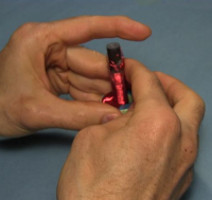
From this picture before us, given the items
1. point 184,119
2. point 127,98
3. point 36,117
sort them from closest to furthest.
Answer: point 184,119, point 36,117, point 127,98

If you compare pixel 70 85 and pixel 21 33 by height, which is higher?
pixel 21 33

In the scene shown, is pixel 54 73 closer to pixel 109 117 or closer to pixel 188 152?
pixel 109 117

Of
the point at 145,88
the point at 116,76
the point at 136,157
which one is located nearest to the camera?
the point at 136,157

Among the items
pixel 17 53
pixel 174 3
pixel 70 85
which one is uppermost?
pixel 174 3

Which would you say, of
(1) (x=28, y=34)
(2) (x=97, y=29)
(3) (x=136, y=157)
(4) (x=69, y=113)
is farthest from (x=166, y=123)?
(1) (x=28, y=34)

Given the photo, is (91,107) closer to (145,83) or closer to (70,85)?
(145,83)

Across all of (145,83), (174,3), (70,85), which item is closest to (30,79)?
(70,85)

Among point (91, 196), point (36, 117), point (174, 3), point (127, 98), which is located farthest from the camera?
point (174, 3)
